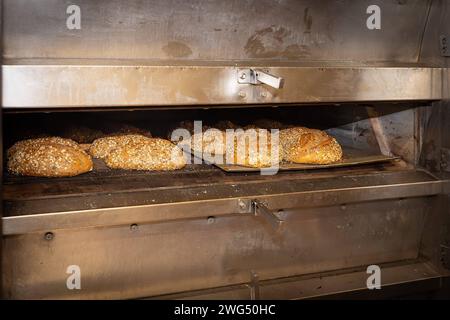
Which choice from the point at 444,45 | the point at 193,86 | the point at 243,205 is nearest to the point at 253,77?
the point at 193,86

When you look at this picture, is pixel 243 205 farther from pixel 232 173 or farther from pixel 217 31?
pixel 217 31

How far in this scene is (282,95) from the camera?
1710 mm

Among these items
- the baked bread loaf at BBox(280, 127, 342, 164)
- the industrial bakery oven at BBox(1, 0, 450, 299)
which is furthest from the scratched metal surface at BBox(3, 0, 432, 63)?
the baked bread loaf at BBox(280, 127, 342, 164)

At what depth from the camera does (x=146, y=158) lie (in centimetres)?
201

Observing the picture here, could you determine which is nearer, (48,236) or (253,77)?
(48,236)

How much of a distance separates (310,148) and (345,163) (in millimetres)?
149

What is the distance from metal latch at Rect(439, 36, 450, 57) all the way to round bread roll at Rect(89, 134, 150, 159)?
3.86 feet

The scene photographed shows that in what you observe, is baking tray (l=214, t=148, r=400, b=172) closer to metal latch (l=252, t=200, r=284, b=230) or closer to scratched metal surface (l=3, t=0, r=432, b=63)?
metal latch (l=252, t=200, r=284, b=230)

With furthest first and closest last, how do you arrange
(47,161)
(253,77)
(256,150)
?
(256,150)
(47,161)
(253,77)

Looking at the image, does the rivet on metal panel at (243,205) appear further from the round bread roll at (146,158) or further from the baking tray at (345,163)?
the round bread roll at (146,158)

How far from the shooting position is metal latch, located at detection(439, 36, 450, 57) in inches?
75.9

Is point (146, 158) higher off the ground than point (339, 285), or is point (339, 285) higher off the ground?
point (146, 158)

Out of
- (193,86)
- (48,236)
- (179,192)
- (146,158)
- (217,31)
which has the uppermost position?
(217,31)

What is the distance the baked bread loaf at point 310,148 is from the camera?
211 cm
